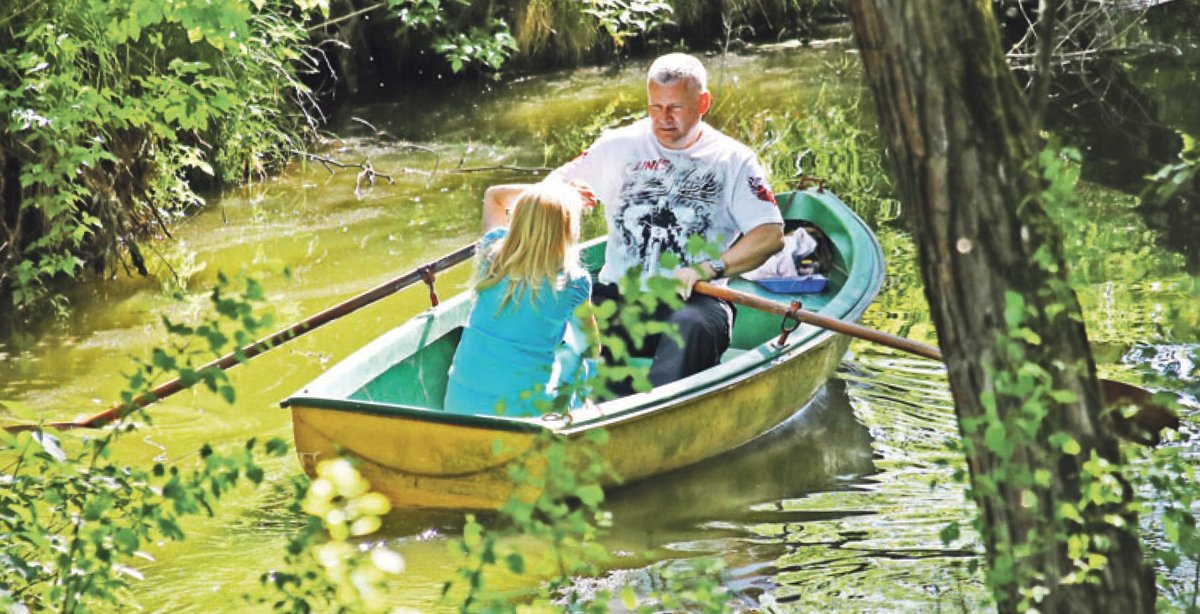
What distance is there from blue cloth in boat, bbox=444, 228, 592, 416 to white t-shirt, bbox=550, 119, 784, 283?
740 millimetres

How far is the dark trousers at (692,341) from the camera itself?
5.79 m

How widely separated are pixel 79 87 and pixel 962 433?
18.4 feet

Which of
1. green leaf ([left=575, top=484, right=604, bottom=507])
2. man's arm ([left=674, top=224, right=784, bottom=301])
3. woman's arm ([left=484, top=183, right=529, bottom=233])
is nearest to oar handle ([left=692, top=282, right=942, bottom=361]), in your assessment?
man's arm ([left=674, top=224, right=784, bottom=301])

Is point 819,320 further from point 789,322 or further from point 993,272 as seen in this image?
point 993,272

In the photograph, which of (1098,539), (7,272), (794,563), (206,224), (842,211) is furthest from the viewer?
(206,224)

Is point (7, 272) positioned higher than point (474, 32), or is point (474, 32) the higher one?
point (474, 32)

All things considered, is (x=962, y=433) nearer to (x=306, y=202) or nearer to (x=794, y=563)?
(x=794, y=563)

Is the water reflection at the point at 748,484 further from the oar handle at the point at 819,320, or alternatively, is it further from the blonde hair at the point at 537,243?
the blonde hair at the point at 537,243

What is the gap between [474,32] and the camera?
1140cm

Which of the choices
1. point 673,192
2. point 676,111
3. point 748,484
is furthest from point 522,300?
point 748,484

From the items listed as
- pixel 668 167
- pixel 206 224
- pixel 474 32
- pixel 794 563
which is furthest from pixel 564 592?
pixel 474 32

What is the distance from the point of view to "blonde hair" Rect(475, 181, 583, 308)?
5035 mm

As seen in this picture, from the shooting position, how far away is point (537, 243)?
5.09 meters

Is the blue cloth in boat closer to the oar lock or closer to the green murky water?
the green murky water
